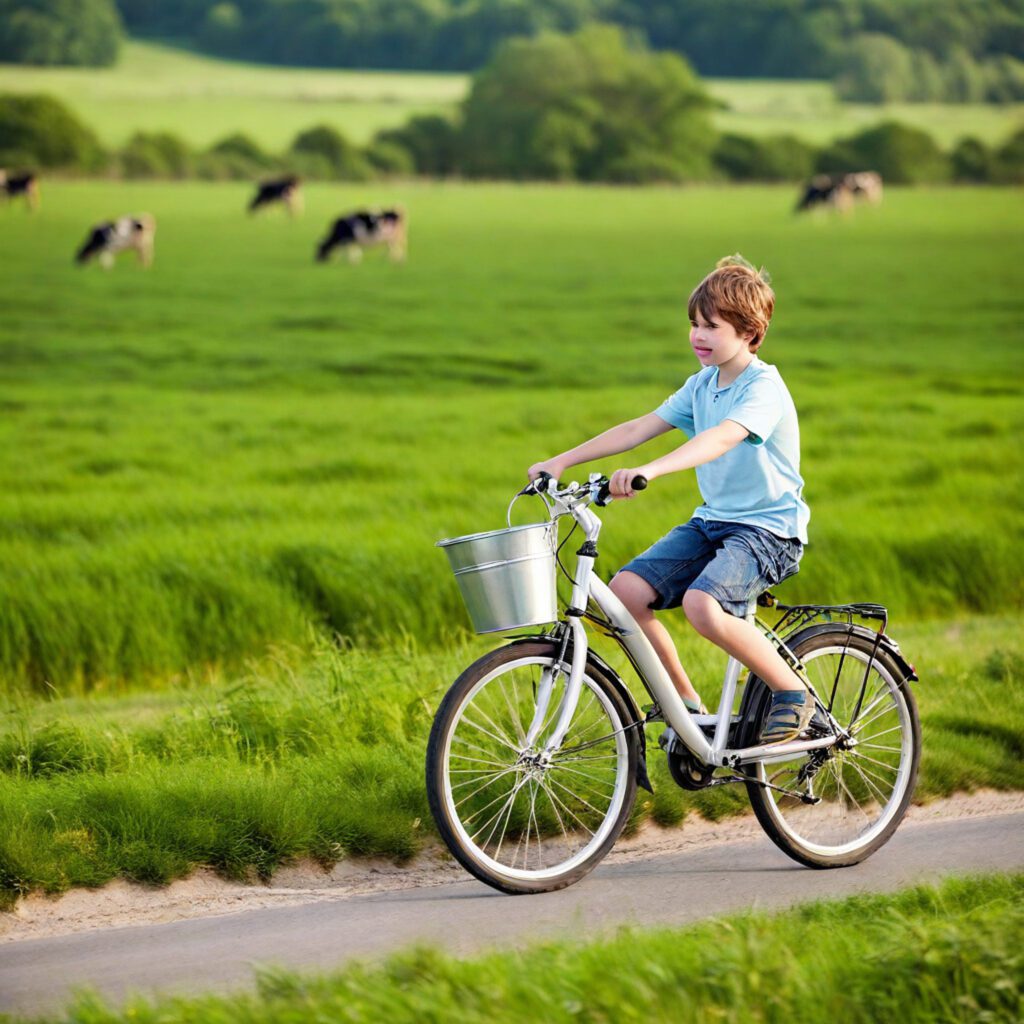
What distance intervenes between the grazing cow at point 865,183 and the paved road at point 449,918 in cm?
3485

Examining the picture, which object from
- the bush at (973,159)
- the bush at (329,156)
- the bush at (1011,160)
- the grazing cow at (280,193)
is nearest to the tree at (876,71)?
the bush at (973,159)

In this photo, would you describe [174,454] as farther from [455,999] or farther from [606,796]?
[455,999]

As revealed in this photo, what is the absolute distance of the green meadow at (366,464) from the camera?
6.00 m

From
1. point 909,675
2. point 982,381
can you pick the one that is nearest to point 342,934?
point 909,675

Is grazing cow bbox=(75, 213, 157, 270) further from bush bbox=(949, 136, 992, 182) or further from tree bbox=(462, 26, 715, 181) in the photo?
bush bbox=(949, 136, 992, 182)

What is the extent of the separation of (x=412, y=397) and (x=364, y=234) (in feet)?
48.0

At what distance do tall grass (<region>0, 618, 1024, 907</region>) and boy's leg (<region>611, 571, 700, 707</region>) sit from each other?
2.70ft

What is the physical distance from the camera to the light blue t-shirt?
504 centimetres

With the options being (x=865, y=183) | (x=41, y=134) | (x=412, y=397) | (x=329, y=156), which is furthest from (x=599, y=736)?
(x=865, y=183)

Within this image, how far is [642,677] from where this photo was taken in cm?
509

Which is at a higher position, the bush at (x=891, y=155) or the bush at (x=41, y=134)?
the bush at (x=891, y=155)

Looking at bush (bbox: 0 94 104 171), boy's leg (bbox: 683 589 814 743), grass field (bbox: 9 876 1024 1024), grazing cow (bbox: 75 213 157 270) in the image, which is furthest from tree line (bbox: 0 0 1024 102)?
grass field (bbox: 9 876 1024 1024)

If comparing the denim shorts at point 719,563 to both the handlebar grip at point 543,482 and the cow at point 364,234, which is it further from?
the cow at point 364,234

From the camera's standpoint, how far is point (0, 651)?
A: 998 centimetres
